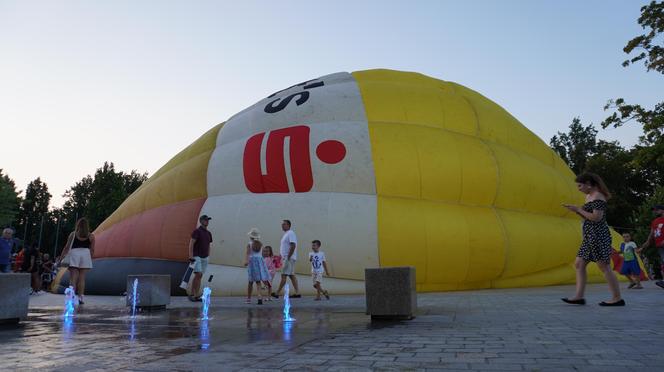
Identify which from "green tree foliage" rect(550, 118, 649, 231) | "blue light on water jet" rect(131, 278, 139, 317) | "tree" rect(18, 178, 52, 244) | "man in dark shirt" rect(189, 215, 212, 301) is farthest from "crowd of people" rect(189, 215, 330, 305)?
"tree" rect(18, 178, 52, 244)

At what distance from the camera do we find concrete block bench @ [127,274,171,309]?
9109 mm

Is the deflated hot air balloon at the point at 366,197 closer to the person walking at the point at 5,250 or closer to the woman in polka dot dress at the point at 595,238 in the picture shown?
the person walking at the point at 5,250

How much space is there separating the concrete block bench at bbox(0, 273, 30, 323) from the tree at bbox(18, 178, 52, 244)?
111 metres

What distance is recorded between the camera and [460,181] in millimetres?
13844

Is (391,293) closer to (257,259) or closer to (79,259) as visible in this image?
(257,259)

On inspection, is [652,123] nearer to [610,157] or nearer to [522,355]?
[522,355]

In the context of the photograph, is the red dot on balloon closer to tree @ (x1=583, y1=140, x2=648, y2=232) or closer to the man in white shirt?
the man in white shirt

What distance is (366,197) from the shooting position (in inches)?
524

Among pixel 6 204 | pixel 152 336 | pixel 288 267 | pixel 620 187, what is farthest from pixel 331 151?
pixel 6 204

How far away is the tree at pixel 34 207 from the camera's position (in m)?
104

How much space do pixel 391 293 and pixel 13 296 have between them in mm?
5071

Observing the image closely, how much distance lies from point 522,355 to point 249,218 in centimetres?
1067

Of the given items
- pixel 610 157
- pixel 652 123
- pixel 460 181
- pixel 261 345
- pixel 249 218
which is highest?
pixel 610 157

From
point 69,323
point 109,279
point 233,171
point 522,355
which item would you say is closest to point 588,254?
point 522,355
